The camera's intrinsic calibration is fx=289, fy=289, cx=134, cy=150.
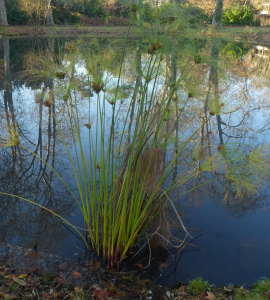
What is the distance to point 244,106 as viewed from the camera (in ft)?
28.6

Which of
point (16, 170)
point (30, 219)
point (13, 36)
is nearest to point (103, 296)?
point (30, 219)

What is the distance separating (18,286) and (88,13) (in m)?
28.3

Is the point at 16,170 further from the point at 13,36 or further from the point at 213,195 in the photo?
the point at 13,36

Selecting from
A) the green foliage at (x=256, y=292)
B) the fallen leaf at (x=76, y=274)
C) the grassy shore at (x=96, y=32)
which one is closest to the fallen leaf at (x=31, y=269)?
the fallen leaf at (x=76, y=274)

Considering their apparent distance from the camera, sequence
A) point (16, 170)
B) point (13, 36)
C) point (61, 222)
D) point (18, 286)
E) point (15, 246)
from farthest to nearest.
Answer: point (13, 36) < point (16, 170) < point (61, 222) < point (15, 246) < point (18, 286)

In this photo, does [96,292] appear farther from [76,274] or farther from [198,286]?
[198,286]

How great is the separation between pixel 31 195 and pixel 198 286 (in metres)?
2.73

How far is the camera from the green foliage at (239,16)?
32.1 meters

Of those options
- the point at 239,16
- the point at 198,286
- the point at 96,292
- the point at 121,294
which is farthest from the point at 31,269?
the point at 239,16

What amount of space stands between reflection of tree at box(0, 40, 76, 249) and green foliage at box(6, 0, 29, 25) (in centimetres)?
2284

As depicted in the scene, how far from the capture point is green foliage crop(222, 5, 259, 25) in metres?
32.1

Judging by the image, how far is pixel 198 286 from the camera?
103 inches

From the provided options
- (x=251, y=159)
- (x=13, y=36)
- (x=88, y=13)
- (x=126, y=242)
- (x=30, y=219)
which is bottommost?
(x=30, y=219)

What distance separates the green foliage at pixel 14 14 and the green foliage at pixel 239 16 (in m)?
21.6
